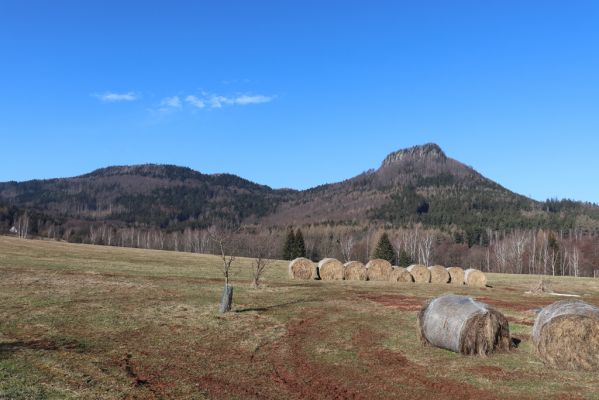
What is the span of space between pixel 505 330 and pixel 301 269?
30.7 m

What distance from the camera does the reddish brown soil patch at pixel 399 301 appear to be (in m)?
27.7

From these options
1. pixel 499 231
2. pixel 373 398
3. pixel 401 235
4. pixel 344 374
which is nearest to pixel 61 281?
pixel 344 374

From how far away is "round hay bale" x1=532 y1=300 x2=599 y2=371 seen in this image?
48.6 feet

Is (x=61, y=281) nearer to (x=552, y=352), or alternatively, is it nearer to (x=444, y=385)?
(x=444, y=385)

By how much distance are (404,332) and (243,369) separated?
8.40 meters

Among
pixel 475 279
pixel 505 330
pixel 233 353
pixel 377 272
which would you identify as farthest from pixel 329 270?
pixel 233 353

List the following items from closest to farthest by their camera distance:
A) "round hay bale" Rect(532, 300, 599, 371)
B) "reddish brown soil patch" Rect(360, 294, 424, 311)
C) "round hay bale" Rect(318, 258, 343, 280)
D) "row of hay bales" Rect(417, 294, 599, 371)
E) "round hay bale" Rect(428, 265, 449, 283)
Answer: "round hay bale" Rect(532, 300, 599, 371) < "row of hay bales" Rect(417, 294, 599, 371) < "reddish brown soil patch" Rect(360, 294, 424, 311) < "round hay bale" Rect(318, 258, 343, 280) < "round hay bale" Rect(428, 265, 449, 283)

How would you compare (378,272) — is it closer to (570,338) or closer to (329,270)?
(329,270)

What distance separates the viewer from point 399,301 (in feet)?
101

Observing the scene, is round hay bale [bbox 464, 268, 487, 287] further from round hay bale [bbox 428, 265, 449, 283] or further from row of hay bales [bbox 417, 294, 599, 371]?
row of hay bales [bbox 417, 294, 599, 371]

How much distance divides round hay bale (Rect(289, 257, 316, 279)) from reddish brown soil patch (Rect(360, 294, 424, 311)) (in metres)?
13.7

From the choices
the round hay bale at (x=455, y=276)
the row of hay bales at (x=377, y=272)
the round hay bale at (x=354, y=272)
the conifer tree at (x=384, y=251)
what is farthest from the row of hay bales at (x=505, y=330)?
the conifer tree at (x=384, y=251)

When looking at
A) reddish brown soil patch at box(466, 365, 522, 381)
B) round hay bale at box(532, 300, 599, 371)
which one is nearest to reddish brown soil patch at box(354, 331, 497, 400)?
reddish brown soil patch at box(466, 365, 522, 381)

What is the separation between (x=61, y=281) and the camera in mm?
30000
